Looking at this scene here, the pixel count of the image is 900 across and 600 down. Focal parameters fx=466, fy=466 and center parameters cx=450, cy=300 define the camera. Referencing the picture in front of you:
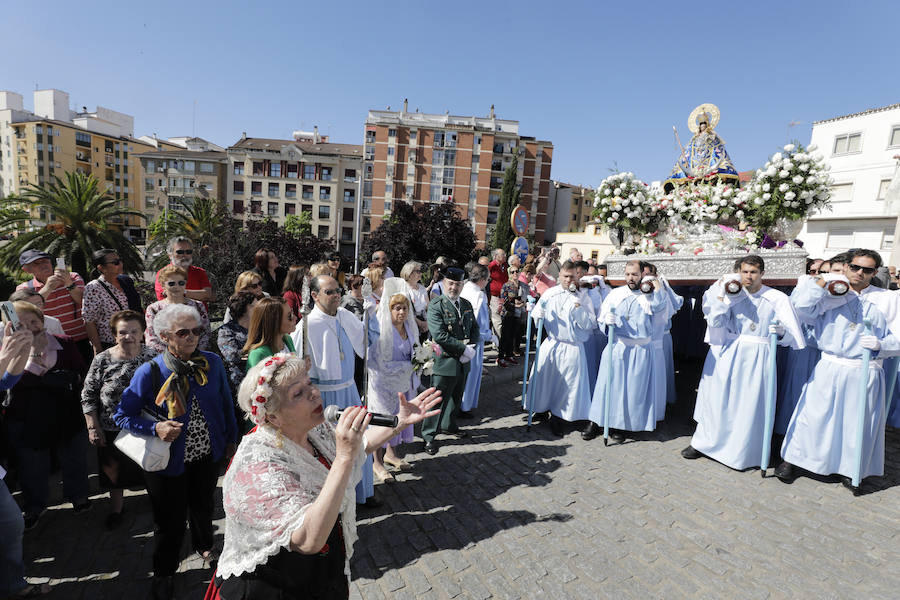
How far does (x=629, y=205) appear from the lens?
7.76 meters

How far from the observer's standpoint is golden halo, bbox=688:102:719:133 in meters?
8.03

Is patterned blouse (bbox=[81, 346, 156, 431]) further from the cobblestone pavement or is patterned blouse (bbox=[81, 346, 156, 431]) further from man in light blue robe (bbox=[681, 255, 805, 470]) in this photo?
man in light blue robe (bbox=[681, 255, 805, 470])

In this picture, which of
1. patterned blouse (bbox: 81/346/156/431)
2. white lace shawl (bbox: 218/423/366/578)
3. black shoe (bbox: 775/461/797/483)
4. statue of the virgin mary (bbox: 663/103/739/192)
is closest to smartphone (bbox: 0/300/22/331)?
patterned blouse (bbox: 81/346/156/431)

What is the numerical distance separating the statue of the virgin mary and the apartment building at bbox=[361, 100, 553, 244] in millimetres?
54666

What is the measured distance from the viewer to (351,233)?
2685 inches

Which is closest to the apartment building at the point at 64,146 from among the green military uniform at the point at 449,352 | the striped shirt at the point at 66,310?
the striped shirt at the point at 66,310

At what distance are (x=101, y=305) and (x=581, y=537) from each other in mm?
5324

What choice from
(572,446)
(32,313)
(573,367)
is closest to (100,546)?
(32,313)

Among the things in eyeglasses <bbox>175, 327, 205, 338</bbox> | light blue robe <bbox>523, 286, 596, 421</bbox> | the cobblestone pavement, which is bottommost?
the cobblestone pavement

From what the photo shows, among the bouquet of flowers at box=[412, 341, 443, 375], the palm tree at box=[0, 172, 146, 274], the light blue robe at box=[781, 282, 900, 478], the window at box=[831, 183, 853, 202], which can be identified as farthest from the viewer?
the window at box=[831, 183, 853, 202]

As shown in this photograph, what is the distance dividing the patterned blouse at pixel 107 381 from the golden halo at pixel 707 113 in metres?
8.84

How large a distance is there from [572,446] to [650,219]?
163 inches

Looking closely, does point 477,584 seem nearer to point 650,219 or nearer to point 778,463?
point 778,463

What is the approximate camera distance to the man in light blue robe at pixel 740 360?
5145 millimetres
